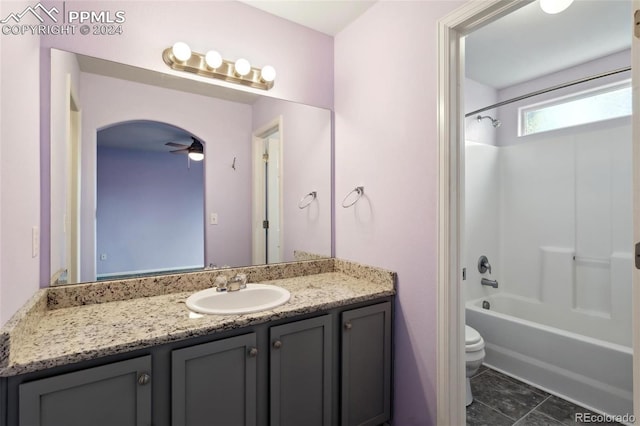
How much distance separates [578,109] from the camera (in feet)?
9.17

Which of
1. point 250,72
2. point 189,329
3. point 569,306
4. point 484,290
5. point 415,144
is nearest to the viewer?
point 189,329

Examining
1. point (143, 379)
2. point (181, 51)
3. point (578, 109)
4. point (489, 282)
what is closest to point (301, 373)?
point (143, 379)

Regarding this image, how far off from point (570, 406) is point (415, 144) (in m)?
1.96

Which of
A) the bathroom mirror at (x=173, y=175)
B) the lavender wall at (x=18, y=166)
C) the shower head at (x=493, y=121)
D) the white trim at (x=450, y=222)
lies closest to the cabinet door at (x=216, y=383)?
the lavender wall at (x=18, y=166)

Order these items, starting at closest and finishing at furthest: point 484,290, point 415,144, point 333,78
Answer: point 415,144 → point 333,78 → point 484,290

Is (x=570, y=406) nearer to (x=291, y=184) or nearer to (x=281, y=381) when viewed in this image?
(x=281, y=381)

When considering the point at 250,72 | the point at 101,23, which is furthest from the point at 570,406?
the point at 101,23

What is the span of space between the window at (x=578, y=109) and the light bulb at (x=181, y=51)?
312 cm

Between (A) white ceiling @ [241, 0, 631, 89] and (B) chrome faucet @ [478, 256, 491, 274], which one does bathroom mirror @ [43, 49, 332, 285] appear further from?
(B) chrome faucet @ [478, 256, 491, 274]

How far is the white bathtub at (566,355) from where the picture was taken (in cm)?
185

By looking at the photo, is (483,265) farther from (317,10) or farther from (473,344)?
(317,10)

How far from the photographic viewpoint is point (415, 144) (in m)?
1.56

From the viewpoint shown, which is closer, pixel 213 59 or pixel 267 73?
pixel 213 59

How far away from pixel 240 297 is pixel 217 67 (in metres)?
1.24
